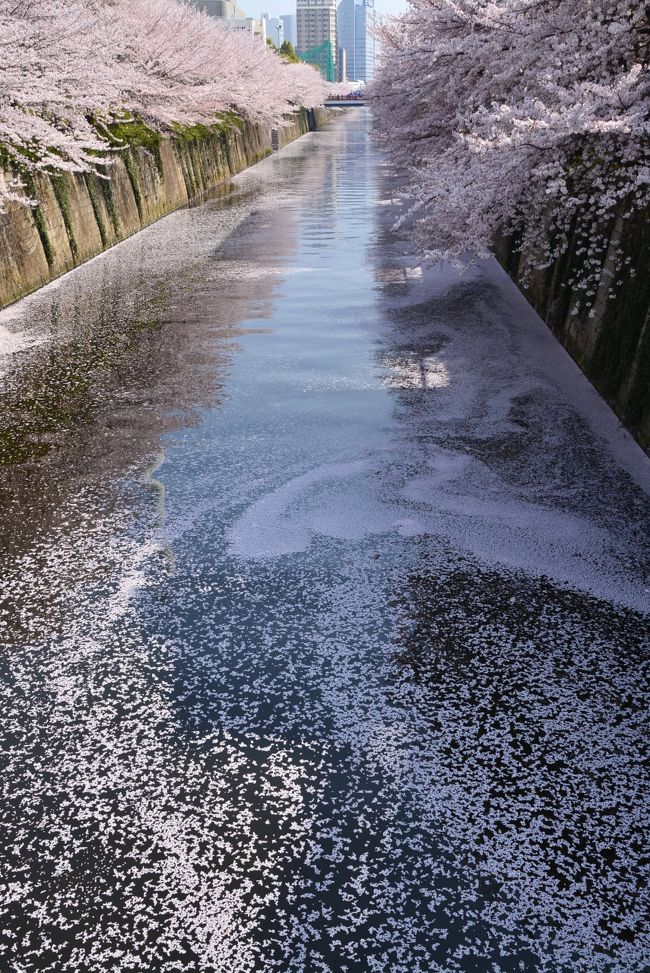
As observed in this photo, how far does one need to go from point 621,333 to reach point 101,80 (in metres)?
11.6

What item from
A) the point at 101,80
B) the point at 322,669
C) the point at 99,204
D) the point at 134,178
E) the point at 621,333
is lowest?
the point at 134,178

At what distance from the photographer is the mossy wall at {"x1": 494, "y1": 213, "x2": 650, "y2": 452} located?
674 cm

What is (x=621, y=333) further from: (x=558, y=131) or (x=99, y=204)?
(x=99, y=204)

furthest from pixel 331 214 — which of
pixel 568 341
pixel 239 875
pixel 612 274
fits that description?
pixel 239 875

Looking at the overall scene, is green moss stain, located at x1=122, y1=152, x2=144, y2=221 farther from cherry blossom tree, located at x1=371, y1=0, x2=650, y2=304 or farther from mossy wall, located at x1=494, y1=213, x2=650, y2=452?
mossy wall, located at x1=494, y1=213, x2=650, y2=452

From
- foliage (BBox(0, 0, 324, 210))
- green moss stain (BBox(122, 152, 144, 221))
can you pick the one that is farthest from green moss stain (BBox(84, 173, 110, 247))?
green moss stain (BBox(122, 152, 144, 221))

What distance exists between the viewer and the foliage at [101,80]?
11656 mm

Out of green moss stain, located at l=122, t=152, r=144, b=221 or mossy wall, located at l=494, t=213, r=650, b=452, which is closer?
mossy wall, located at l=494, t=213, r=650, b=452

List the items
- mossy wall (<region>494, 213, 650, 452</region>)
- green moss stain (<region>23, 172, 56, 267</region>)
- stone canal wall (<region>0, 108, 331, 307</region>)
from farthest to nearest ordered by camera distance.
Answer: green moss stain (<region>23, 172, 56, 267</region>), stone canal wall (<region>0, 108, 331, 307</region>), mossy wall (<region>494, 213, 650, 452</region>)

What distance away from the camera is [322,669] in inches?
165

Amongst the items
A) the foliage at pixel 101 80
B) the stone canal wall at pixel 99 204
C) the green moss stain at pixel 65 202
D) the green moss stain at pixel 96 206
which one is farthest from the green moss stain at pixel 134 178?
the green moss stain at pixel 65 202

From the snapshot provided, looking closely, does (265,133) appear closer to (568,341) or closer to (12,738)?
(568,341)

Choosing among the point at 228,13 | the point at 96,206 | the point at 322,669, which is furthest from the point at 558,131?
the point at 228,13

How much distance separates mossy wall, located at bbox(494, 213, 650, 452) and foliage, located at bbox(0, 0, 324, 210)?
7265 mm
